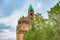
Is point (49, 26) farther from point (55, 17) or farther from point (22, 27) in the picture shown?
point (22, 27)

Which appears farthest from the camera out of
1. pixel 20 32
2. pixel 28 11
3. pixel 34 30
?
pixel 28 11

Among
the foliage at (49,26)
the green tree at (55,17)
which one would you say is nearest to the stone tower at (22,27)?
the foliage at (49,26)

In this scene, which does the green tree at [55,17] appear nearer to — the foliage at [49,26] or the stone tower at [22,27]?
the foliage at [49,26]

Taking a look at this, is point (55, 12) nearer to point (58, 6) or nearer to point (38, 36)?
point (58, 6)

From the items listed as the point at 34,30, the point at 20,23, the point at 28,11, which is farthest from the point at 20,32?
the point at 34,30

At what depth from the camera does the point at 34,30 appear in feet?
185

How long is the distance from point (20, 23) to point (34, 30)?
75407 mm

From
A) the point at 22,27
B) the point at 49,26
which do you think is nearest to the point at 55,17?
the point at 49,26

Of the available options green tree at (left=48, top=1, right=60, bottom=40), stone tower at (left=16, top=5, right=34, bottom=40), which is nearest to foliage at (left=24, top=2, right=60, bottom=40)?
green tree at (left=48, top=1, right=60, bottom=40)

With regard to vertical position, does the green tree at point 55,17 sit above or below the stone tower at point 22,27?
below

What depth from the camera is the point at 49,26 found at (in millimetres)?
49719

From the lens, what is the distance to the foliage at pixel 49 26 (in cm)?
4719

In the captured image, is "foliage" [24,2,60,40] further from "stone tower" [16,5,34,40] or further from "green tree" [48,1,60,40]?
"stone tower" [16,5,34,40]

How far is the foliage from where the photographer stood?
47.2m
